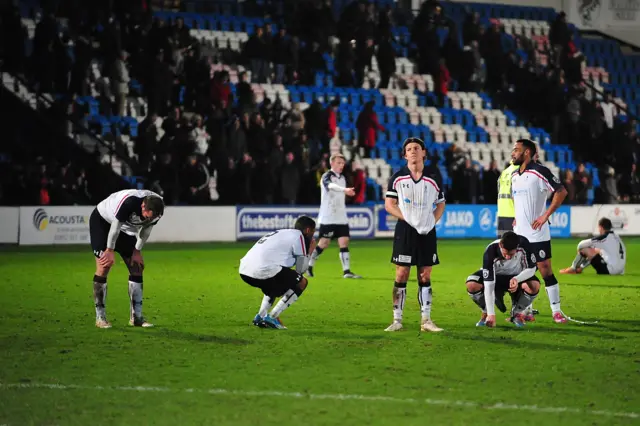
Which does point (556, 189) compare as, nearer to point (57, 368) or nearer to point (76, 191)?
point (57, 368)

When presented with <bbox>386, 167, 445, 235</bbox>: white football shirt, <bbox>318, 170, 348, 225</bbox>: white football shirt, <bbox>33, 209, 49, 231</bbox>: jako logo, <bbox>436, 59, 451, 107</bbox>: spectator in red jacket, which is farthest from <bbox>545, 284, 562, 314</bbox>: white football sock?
<bbox>436, 59, 451, 107</bbox>: spectator in red jacket

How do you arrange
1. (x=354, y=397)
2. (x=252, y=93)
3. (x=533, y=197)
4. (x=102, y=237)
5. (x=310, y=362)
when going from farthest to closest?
(x=252, y=93)
(x=533, y=197)
(x=102, y=237)
(x=310, y=362)
(x=354, y=397)

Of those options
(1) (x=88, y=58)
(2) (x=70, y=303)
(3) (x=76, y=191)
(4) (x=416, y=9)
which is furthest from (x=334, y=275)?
(4) (x=416, y=9)

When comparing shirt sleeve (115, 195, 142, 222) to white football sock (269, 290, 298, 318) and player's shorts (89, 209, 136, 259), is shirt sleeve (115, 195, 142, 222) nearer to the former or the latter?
player's shorts (89, 209, 136, 259)

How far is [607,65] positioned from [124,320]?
32.1 metres

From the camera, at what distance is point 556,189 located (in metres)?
12.4

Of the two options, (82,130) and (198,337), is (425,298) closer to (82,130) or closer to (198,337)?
(198,337)

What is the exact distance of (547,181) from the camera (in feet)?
40.8

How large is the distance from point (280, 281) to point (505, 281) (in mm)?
2669

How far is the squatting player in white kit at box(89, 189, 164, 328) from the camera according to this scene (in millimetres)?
11195

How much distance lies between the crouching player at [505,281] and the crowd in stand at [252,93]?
15381 millimetres

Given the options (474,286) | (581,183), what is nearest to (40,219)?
(581,183)

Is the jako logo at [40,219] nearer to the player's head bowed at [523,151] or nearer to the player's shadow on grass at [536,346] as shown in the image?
the player's head bowed at [523,151]

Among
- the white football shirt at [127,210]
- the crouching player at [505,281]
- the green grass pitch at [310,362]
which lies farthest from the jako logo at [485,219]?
the white football shirt at [127,210]
